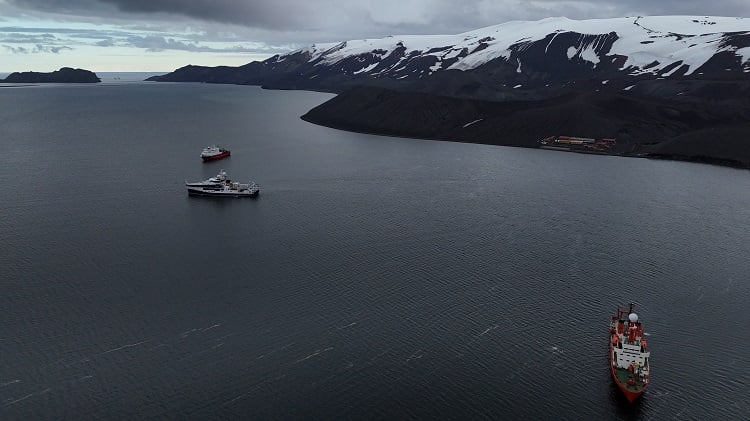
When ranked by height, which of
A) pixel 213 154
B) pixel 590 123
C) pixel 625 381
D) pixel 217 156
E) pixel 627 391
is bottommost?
pixel 217 156

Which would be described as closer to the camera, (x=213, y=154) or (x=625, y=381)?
(x=625, y=381)

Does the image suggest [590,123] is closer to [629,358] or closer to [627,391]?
[629,358]

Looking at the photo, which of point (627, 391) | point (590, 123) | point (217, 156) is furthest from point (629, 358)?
point (590, 123)

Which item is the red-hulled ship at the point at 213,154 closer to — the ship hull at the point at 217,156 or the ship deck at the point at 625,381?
the ship hull at the point at 217,156

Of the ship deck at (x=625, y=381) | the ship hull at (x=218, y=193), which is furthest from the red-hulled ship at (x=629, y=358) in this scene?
the ship hull at (x=218, y=193)

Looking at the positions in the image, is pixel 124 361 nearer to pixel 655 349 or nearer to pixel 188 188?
pixel 655 349

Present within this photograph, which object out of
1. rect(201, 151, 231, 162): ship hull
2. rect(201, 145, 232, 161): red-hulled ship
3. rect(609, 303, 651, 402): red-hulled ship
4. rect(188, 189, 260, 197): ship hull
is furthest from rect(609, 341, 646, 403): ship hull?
rect(201, 145, 232, 161): red-hulled ship

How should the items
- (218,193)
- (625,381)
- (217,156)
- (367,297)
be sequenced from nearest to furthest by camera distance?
(625,381), (367,297), (218,193), (217,156)

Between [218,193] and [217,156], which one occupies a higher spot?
[218,193]
